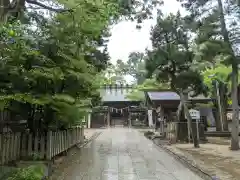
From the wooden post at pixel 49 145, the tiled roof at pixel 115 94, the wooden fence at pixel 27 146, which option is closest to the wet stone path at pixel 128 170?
the wooden post at pixel 49 145

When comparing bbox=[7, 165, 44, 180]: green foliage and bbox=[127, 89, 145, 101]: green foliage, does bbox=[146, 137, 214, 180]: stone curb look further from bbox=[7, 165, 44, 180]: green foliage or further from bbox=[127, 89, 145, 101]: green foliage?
bbox=[127, 89, 145, 101]: green foliage

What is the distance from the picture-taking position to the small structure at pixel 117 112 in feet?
132

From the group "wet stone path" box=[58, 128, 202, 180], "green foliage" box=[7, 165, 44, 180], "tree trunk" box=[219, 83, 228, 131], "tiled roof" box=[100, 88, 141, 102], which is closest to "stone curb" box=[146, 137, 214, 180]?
"wet stone path" box=[58, 128, 202, 180]

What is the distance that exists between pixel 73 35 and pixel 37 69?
A: 163cm

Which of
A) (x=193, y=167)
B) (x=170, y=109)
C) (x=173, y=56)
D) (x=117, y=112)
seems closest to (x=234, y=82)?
(x=173, y=56)

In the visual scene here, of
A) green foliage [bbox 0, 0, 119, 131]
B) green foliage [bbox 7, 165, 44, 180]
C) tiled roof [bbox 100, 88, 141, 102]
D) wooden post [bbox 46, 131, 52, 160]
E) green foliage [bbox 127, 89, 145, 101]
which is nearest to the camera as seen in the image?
green foliage [bbox 7, 165, 44, 180]

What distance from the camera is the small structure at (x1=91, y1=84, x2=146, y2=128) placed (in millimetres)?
40297

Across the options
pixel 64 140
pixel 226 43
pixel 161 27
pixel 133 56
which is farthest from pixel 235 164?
pixel 133 56

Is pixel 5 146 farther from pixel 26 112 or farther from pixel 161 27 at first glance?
pixel 161 27

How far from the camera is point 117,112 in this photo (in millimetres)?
42844

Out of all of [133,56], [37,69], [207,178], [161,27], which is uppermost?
[133,56]

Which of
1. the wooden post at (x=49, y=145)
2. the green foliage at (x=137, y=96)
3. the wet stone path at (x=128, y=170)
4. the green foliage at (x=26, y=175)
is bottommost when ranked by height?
the wet stone path at (x=128, y=170)

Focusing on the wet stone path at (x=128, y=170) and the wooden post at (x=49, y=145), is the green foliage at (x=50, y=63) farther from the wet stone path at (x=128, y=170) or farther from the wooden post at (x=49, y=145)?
the wet stone path at (x=128, y=170)

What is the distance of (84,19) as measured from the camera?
689cm
